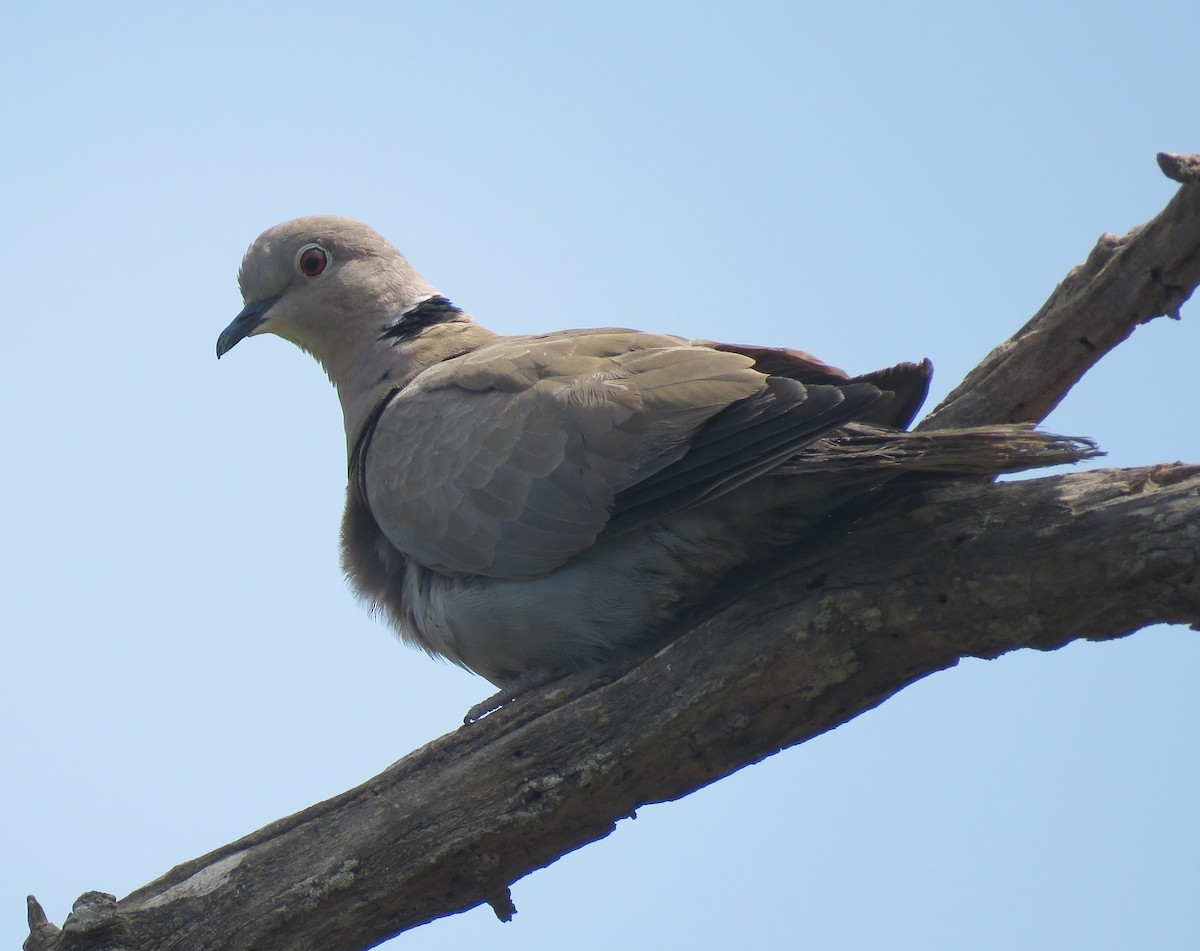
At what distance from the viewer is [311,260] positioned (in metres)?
6.13

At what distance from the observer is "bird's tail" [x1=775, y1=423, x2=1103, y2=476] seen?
142 inches

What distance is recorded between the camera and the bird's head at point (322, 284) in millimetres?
6035

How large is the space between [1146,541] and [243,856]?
2.81 m

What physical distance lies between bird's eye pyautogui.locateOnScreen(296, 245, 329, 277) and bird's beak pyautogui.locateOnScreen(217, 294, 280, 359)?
7.7 inches

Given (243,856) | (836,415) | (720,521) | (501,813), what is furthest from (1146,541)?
(243,856)

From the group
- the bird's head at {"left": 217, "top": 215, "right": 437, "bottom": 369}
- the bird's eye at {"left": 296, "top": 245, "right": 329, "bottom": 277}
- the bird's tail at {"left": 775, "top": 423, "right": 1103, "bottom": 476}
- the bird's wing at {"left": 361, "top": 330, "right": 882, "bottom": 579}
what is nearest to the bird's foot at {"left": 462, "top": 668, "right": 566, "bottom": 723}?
the bird's wing at {"left": 361, "top": 330, "right": 882, "bottom": 579}

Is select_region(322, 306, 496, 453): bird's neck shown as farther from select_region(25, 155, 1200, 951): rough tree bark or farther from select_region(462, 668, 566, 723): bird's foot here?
select_region(25, 155, 1200, 951): rough tree bark

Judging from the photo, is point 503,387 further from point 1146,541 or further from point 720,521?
point 1146,541

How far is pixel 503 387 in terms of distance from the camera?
180 inches

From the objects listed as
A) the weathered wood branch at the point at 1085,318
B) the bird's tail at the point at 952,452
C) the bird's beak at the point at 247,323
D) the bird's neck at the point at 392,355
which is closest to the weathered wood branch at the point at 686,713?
the bird's tail at the point at 952,452

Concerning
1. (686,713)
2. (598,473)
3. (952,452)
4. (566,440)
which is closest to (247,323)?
(566,440)

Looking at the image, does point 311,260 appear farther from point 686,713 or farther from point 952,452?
point 952,452

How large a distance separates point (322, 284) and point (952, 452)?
135 inches

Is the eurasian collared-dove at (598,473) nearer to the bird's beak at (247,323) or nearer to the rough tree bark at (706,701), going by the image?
the rough tree bark at (706,701)
